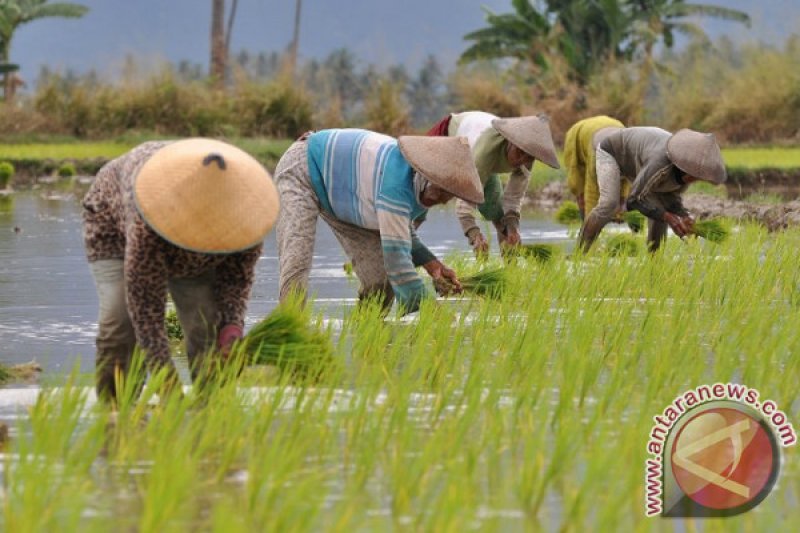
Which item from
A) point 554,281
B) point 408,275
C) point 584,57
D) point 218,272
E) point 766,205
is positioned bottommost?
point 584,57

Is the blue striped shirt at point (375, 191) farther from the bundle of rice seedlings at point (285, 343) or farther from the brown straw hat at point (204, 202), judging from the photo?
the brown straw hat at point (204, 202)

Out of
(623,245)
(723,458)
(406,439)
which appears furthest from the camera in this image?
(623,245)

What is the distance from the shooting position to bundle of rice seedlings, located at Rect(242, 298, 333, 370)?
16.0ft

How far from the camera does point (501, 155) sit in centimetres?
747

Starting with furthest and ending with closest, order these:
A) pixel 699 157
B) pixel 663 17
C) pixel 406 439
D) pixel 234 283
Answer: pixel 663 17, pixel 699 157, pixel 234 283, pixel 406 439

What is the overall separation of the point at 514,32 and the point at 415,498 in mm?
32972

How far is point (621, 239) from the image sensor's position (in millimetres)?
9672

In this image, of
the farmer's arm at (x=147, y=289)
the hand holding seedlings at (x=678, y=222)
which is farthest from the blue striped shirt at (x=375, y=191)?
the hand holding seedlings at (x=678, y=222)

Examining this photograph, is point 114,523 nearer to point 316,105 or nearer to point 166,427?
point 166,427

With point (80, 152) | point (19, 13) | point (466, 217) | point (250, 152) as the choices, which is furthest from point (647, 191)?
point (19, 13)


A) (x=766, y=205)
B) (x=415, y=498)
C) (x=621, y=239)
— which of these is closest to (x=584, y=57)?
(x=766, y=205)

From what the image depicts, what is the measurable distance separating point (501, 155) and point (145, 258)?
134 inches

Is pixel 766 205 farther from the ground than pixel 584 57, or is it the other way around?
pixel 766 205

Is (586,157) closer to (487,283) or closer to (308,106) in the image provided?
(487,283)
